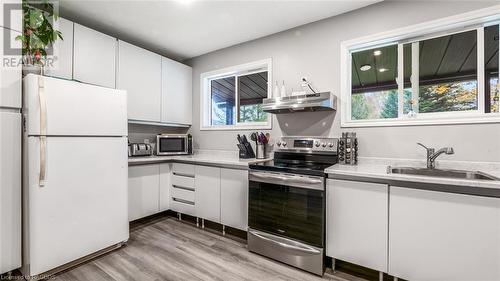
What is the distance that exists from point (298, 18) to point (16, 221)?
321cm

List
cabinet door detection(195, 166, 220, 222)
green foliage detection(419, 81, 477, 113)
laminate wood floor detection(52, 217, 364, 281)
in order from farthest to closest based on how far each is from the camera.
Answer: cabinet door detection(195, 166, 220, 222), green foliage detection(419, 81, 477, 113), laminate wood floor detection(52, 217, 364, 281)

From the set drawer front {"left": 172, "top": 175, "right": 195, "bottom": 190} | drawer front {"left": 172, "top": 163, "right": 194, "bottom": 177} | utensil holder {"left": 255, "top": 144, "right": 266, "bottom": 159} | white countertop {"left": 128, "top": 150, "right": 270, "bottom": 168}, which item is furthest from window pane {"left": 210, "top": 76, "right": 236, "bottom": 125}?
drawer front {"left": 172, "top": 175, "right": 195, "bottom": 190}

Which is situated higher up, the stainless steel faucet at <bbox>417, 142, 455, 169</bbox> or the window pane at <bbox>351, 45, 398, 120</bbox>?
the window pane at <bbox>351, 45, 398, 120</bbox>

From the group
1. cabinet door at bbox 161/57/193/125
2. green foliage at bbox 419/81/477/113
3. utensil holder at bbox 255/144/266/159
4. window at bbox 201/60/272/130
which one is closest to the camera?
green foliage at bbox 419/81/477/113

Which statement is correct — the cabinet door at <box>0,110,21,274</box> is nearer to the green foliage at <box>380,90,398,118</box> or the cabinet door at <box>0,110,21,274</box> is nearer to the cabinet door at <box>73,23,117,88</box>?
the cabinet door at <box>73,23,117,88</box>

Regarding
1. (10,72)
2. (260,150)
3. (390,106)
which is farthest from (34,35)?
(390,106)

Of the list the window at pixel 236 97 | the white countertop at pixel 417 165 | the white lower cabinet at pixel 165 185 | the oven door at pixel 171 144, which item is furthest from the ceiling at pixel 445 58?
the white lower cabinet at pixel 165 185

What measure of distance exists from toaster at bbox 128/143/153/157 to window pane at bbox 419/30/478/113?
3.26 m

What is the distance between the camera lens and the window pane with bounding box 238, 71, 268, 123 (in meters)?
3.11

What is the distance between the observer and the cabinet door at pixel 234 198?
2.34 m

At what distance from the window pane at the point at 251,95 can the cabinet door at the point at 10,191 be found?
2324 millimetres

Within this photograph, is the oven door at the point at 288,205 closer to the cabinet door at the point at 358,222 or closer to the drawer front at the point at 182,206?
the cabinet door at the point at 358,222

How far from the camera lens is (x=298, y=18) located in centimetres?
242

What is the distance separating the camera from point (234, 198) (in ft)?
7.93
